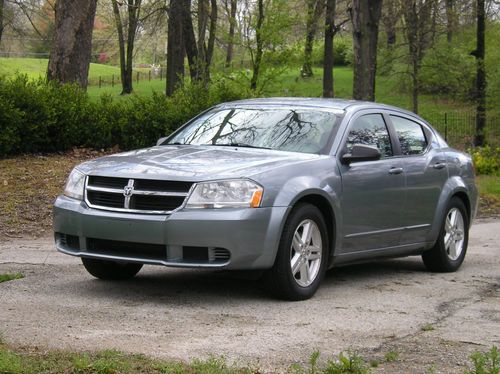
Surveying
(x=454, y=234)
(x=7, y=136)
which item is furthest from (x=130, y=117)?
(x=454, y=234)

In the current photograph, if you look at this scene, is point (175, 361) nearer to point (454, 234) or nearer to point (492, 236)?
point (454, 234)

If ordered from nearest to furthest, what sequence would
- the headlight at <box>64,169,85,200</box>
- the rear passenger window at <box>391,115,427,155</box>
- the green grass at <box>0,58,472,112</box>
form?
1. the headlight at <box>64,169,85,200</box>
2. the rear passenger window at <box>391,115,427,155</box>
3. the green grass at <box>0,58,472,112</box>

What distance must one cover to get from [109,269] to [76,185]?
3.14ft

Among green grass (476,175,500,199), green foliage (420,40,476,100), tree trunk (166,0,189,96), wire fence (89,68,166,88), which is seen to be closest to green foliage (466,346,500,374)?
green grass (476,175,500,199)

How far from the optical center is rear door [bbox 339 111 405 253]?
780 centimetres

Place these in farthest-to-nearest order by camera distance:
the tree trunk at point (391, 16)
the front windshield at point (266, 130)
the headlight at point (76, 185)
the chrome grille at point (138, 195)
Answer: the tree trunk at point (391, 16)
the front windshield at point (266, 130)
the headlight at point (76, 185)
the chrome grille at point (138, 195)

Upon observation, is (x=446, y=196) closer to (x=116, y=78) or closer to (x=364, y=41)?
(x=364, y=41)

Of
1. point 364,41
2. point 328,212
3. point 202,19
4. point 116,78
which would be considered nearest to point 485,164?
point 364,41

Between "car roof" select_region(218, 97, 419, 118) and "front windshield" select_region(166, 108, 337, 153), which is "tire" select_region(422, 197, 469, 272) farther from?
"front windshield" select_region(166, 108, 337, 153)

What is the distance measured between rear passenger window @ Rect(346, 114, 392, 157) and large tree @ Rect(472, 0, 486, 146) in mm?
22648

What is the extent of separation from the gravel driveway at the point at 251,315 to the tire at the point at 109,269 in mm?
98

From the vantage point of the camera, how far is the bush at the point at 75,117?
587 inches

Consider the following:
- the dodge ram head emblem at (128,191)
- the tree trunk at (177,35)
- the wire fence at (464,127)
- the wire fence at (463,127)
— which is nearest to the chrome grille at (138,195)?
the dodge ram head emblem at (128,191)

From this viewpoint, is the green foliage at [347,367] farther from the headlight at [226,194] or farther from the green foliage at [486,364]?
the headlight at [226,194]
